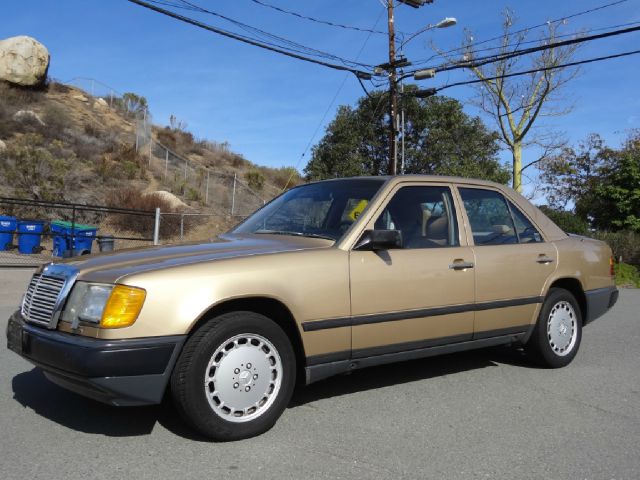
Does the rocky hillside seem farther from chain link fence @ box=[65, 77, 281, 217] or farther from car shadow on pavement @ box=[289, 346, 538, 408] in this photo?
car shadow on pavement @ box=[289, 346, 538, 408]

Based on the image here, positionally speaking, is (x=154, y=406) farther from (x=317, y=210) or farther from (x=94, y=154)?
(x=94, y=154)

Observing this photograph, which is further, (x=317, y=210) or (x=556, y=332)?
(x=556, y=332)

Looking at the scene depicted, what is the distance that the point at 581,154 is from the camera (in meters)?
31.5

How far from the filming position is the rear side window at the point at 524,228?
523cm

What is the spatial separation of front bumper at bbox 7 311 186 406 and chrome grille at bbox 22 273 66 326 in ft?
0.55

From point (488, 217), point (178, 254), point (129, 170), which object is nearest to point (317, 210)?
point (178, 254)

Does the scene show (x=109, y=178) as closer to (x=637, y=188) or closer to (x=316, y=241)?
(x=637, y=188)

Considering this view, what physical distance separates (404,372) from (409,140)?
76.8 ft

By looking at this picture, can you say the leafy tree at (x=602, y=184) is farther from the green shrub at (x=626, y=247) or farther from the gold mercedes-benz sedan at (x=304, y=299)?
the gold mercedes-benz sedan at (x=304, y=299)

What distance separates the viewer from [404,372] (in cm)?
520

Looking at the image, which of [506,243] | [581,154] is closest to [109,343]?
[506,243]

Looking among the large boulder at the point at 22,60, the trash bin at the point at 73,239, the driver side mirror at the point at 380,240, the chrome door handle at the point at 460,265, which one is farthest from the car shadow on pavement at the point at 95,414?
the large boulder at the point at 22,60

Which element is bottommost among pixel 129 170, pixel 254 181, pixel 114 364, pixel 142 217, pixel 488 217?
pixel 114 364

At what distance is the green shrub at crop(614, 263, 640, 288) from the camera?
1531 centimetres
